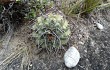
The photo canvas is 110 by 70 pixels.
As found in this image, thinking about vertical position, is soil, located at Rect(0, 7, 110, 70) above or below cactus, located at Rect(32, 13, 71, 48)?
below

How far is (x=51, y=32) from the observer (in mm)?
1714

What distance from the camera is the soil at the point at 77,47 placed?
1.77 metres

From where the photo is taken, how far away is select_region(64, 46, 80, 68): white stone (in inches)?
67.9

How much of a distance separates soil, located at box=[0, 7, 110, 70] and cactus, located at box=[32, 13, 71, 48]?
0.10 m

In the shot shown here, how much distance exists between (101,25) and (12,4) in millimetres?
858

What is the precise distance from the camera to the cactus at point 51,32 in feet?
5.61

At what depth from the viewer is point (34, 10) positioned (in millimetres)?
1956

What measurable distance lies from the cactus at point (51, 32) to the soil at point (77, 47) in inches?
4.0

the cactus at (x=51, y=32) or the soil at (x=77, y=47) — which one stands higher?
the cactus at (x=51, y=32)

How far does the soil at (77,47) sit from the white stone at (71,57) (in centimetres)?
4

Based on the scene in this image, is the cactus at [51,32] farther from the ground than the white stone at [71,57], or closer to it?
farther from the ground

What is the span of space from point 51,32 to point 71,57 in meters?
0.25

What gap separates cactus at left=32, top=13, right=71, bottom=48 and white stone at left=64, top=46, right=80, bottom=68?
92mm

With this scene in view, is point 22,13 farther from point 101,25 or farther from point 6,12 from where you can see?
point 101,25
